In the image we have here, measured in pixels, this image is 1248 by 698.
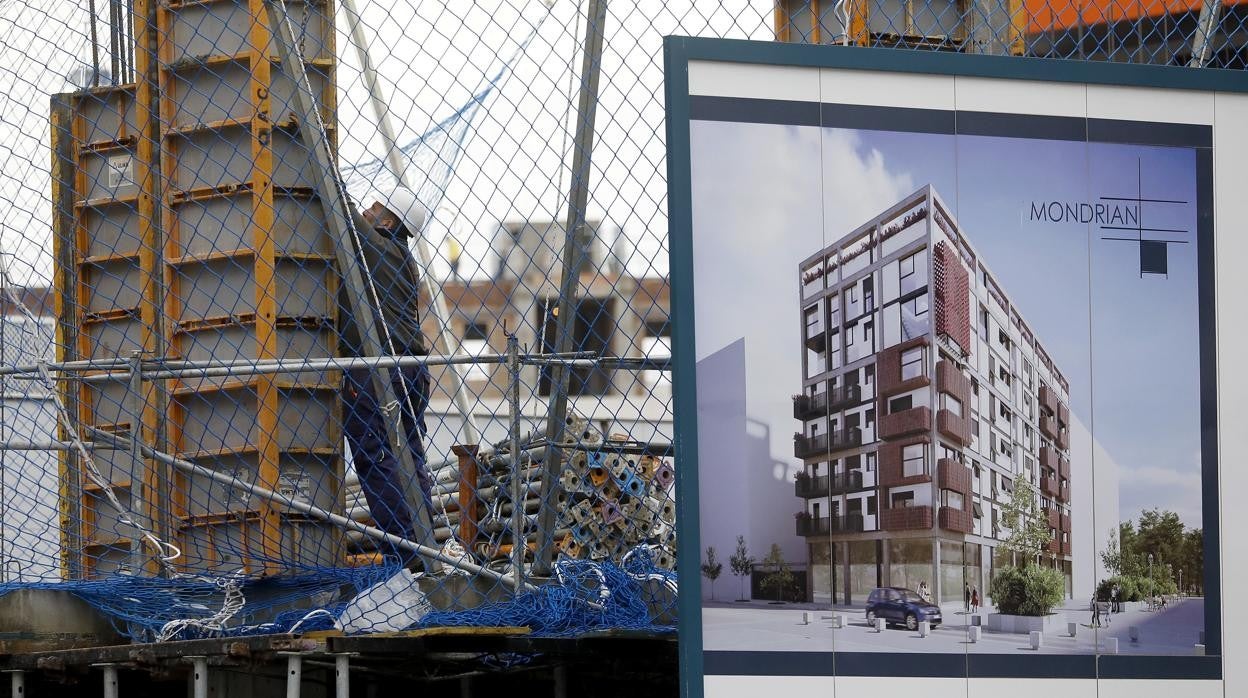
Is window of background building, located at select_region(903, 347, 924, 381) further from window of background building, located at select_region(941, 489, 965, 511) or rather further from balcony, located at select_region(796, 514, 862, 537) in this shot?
balcony, located at select_region(796, 514, 862, 537)

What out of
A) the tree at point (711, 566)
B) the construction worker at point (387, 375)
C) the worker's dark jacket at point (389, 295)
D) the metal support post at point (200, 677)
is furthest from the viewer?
the worker's dark jacket at point (389, 295)

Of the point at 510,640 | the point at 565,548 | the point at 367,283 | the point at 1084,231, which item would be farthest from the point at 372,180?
the point at 1084,231

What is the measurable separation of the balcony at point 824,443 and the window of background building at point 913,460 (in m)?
0.23

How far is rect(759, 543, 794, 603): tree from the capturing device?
7.37 meters

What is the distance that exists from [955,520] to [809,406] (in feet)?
2.90

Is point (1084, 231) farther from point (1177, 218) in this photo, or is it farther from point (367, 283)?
point (367, 283)

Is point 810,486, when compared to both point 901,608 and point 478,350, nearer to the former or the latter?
point 901,608

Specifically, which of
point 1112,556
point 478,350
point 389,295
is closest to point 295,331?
point 389,295

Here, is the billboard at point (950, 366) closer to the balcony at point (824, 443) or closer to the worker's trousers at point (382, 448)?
the balcony at point (824, 443)

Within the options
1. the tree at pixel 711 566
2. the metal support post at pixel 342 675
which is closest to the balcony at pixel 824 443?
the tree at pixel 711 566

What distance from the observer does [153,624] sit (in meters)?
8.70

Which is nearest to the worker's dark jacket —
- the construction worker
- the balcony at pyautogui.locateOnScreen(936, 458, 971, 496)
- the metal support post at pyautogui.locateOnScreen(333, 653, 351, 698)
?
the construction worker

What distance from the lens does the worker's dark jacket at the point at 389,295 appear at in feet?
31.7

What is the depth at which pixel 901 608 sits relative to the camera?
7.51 meters
